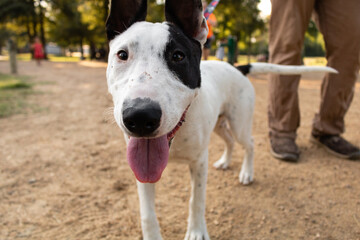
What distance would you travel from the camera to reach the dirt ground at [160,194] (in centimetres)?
208

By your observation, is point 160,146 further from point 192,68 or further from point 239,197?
point 239,197

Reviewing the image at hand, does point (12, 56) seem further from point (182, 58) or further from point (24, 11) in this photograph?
point (24, 11)

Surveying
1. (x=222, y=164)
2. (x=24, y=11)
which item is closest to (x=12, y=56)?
(x=222, y=164)

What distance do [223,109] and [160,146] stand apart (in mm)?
1322

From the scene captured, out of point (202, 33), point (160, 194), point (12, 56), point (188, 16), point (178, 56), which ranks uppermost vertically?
point (188, 16)

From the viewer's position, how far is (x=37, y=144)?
3684mm

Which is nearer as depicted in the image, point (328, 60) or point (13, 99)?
point (328, 60)

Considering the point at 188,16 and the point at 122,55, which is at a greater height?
the point at 188,16

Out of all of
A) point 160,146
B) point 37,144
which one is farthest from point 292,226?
point 37,144

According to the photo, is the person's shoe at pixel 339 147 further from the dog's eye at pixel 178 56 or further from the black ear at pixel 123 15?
the black ear at pixel 123 15

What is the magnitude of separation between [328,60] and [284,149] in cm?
121

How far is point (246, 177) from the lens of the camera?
2811mm

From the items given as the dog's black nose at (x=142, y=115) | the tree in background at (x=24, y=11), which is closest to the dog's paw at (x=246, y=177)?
the dog's black nose at (x=142, y=115)

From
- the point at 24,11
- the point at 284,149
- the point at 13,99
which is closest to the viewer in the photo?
the point at 284,149
